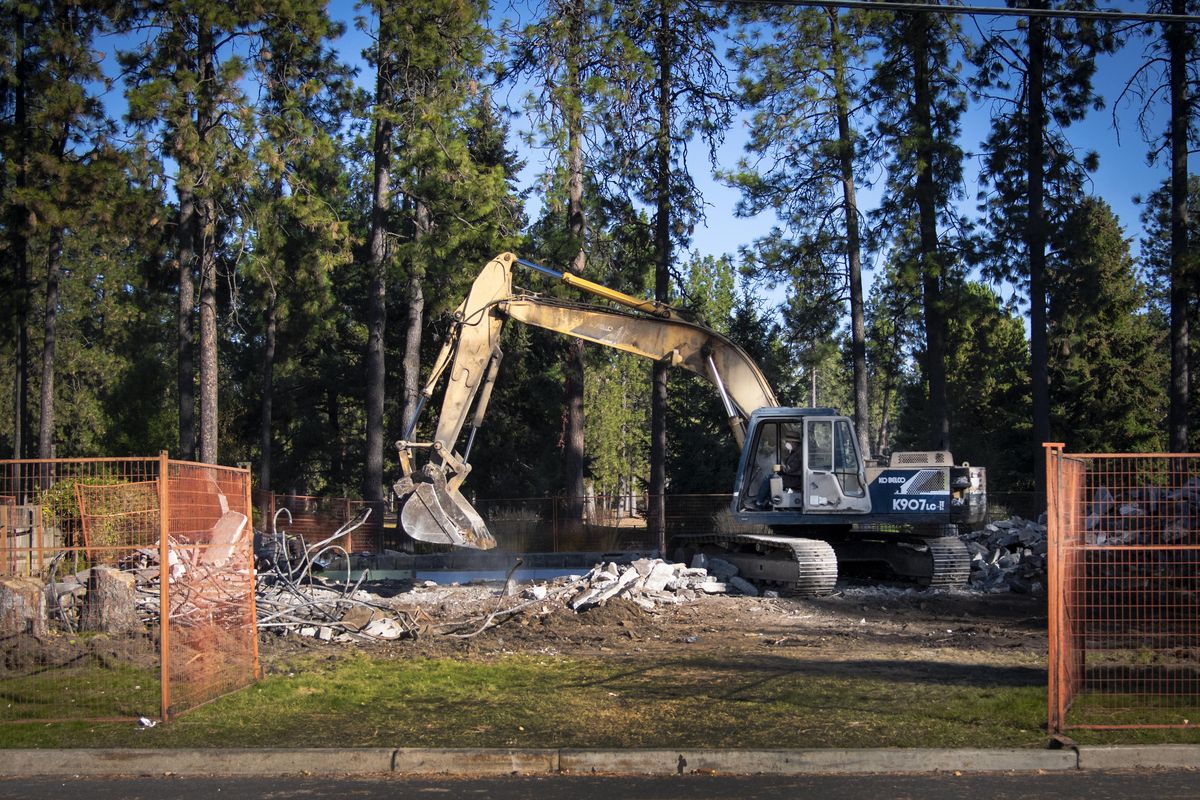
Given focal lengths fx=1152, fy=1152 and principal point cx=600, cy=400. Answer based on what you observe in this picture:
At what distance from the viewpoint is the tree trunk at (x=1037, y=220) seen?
28.7m

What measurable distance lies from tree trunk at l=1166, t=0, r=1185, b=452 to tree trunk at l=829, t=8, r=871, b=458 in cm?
730

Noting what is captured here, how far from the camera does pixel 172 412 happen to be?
1889 inches

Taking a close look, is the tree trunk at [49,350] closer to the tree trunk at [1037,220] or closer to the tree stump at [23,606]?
the tree stump at [23,606]

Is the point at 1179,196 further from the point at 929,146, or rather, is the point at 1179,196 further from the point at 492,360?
the point at 492,360

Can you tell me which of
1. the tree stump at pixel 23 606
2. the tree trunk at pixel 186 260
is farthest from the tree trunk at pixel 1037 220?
the tree stump at pixel 23 606

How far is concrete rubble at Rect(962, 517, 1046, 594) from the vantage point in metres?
20.0

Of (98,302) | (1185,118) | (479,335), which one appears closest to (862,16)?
(1185,118)

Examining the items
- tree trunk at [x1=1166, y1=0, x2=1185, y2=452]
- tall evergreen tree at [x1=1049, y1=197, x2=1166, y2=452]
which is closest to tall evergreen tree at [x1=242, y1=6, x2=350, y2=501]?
tree trunk at [x1=1166, y1=0, x2=1185, y2=452]

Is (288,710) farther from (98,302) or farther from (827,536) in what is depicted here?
(98,302)

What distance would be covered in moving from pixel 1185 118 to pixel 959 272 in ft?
20.7

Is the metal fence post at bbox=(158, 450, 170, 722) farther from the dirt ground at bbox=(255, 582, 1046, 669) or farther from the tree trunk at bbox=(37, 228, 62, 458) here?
the tree trunk at bbox=(37, 228, 62, 458)

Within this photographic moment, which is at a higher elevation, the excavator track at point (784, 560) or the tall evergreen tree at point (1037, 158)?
the tall evergreen tree at point (1037, 158)

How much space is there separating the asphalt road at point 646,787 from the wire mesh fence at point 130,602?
5.22 ft

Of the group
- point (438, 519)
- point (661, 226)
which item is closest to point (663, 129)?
point (661, 226)
